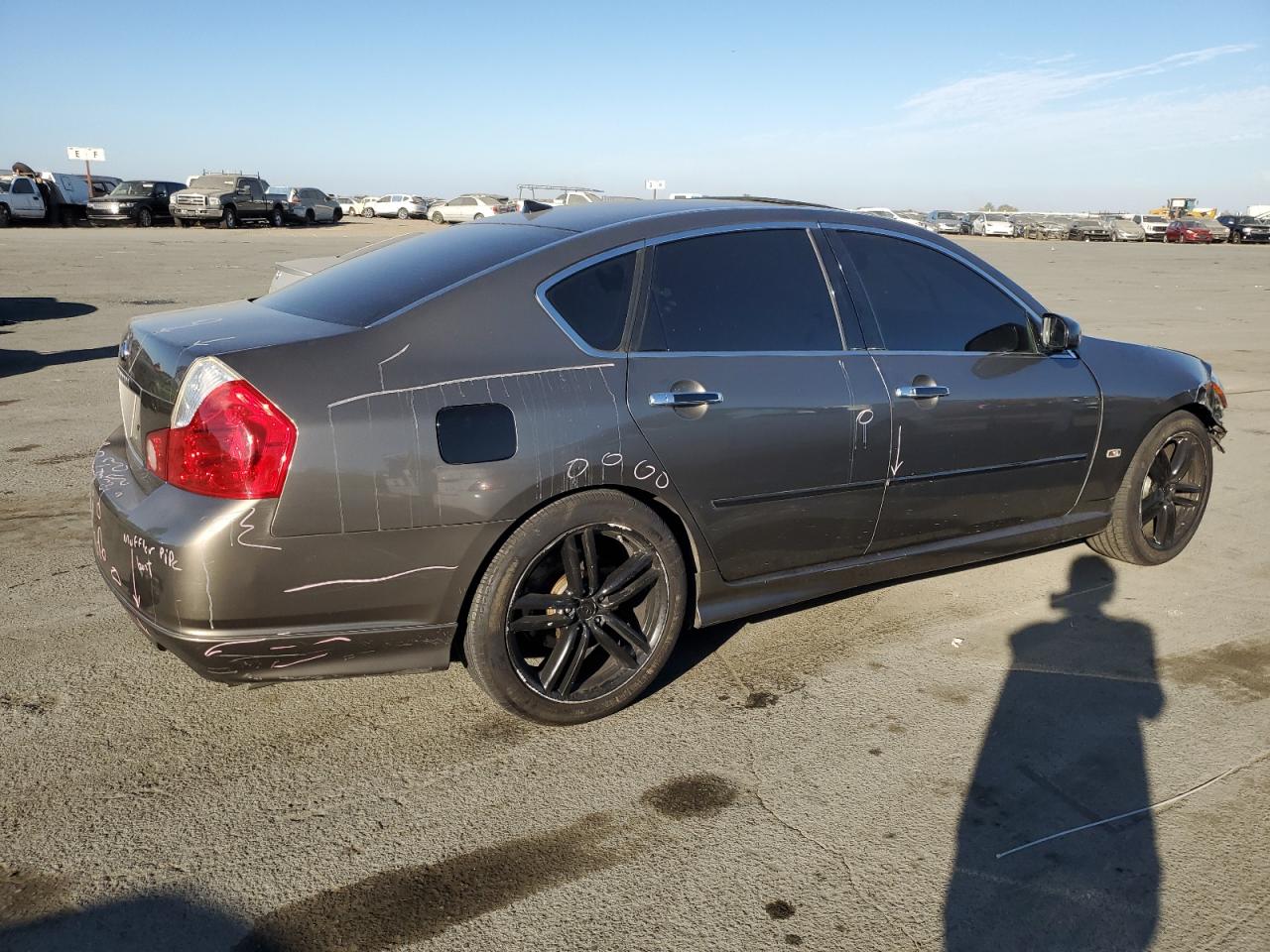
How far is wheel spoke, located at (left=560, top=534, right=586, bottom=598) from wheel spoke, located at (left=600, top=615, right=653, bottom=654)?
16 centimetres

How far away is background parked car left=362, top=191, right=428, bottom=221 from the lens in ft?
192

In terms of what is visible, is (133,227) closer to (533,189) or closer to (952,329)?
(533,189)

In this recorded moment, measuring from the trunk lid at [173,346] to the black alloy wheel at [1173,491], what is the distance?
3.83 meters

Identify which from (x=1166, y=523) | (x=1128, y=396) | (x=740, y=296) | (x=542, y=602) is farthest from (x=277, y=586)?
(x=1166, y=523)

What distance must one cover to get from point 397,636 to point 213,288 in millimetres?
14812

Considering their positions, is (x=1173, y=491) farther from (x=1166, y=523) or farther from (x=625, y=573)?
(x=625, y=573)

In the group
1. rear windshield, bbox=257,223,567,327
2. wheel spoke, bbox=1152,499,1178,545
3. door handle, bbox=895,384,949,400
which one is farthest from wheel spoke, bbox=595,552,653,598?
wheel spoke, bbox=1152,499,1178,545

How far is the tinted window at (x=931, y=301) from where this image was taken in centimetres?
412

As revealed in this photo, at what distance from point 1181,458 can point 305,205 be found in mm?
43675

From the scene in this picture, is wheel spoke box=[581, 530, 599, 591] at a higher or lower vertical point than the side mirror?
lower

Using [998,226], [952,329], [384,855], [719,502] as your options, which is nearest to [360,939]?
[384,855]

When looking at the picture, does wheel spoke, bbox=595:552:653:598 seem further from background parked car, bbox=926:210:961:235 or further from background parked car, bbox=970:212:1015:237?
background parked car, bbox=970:212:1015:237

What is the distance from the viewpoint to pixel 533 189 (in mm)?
42375

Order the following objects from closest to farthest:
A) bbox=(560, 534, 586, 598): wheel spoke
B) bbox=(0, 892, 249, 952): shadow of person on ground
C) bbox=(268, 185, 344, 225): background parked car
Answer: bbox=(0, 892, 249, 952): shadow of person on ground, bbox=(560, 534, 586, 598): wheel spoke, bbox=(268, 185, 344, 225): background parked car
